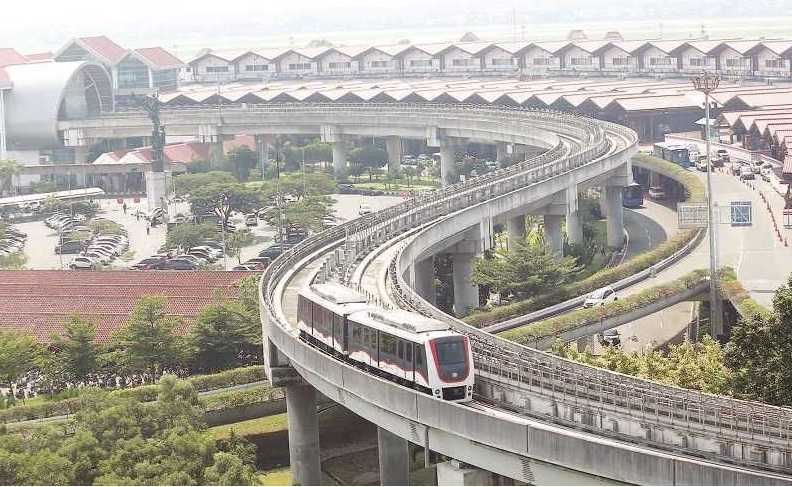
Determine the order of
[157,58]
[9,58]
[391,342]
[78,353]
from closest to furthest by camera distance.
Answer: [391,342] → [78,353] → [9,58] → [157,58]

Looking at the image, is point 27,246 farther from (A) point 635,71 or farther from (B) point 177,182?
(A) point 635,71

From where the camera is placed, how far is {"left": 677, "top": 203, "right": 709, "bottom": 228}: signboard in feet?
211

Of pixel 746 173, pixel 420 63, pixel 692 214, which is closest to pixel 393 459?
pixel 692 214

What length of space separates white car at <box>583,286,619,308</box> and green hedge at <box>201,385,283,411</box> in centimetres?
1683

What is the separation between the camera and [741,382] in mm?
33125

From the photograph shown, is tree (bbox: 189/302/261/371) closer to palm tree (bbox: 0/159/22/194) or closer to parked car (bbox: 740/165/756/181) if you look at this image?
parked car (bbox: 740/165/756/181)

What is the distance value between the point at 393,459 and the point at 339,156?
82472 millimetres

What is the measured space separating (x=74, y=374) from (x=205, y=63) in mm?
122796

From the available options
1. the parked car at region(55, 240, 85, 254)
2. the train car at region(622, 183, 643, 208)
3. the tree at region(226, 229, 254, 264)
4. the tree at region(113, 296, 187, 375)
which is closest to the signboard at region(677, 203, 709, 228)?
the train car at region(622, 183, 643, 208)

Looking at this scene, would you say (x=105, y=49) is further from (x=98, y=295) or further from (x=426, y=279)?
(x=426, y=279)

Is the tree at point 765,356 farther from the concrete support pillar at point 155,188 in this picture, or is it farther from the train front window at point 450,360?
the concrete support pillar at point 155,188

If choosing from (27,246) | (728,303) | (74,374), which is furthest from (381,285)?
(27,246)

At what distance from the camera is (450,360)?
3173cm

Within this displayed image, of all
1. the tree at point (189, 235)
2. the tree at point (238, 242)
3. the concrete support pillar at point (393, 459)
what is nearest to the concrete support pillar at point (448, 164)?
the tree at point (238, 242)
